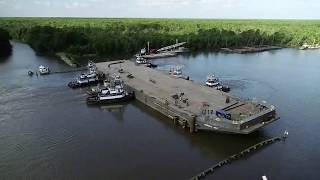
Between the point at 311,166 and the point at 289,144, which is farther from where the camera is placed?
the point at 289,144

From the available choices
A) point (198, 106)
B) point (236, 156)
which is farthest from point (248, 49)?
point (236, 156)

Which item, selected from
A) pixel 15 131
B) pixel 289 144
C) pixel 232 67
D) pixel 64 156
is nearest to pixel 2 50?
pixel 232 67

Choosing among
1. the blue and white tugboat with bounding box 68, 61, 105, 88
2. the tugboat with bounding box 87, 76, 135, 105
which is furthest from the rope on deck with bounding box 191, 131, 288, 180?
the blue and white tugboat with bounding box 68, 61, 105, 88

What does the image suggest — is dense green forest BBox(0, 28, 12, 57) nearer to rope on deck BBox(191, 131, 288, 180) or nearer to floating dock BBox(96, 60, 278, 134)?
floating dock BBox(96, 60, 278, 134)

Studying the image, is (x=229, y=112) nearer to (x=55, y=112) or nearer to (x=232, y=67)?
(x=55, y=112)

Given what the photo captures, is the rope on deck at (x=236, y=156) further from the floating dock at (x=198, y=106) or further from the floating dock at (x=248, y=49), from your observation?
the floating dock at (x=248, y=49)

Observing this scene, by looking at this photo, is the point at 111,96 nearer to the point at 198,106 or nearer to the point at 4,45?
the point at 198,106
